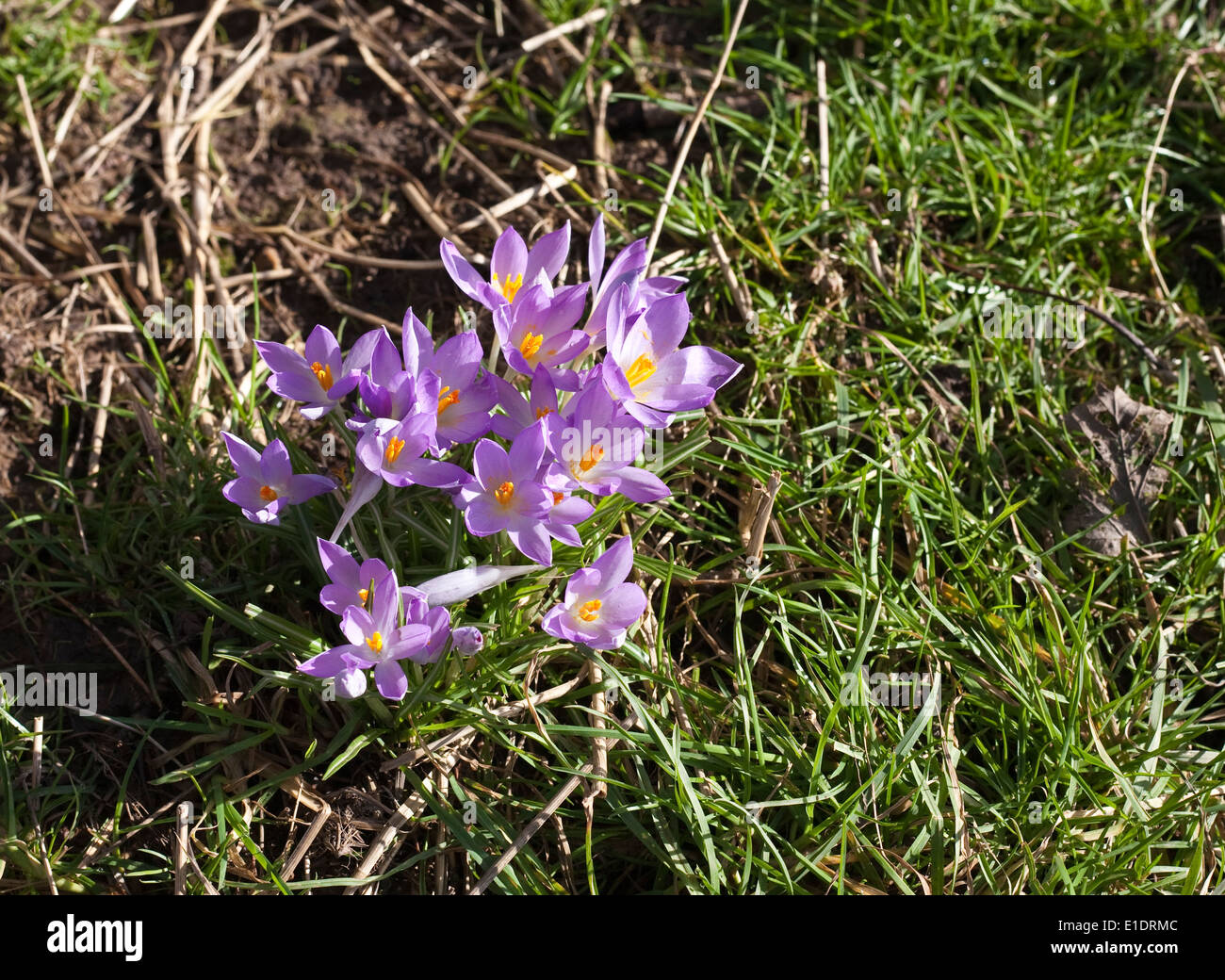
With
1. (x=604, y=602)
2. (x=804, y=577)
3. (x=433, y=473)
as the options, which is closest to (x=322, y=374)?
(x=433, y=473)

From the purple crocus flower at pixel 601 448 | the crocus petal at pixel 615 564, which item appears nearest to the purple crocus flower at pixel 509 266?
the purple crocus flower at pixel 601 448

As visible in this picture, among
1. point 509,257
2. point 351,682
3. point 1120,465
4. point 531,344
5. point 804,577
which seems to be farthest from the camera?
point 1120,465

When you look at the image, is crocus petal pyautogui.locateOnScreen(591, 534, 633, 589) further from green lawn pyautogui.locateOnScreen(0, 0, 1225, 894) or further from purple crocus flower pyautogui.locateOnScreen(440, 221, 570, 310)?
purple crocus flower pyautogui.locateOnScreen(440, 221, 570, 310)

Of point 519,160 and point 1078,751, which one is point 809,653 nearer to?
point 1078,751

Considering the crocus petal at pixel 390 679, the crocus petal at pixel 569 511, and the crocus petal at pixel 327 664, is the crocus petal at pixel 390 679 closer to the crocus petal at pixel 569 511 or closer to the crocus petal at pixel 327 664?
the crocus petal at pixel 327 664

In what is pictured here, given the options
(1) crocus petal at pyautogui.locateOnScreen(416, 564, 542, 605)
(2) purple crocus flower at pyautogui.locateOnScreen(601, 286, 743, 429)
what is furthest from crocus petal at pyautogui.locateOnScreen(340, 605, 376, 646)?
(2) purple crocus flower at pyautogui.locateOnScreen(601, 286, 743, 429)

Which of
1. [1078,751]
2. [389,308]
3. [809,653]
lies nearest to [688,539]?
[809,653]

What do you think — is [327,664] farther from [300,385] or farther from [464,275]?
[464,275]
